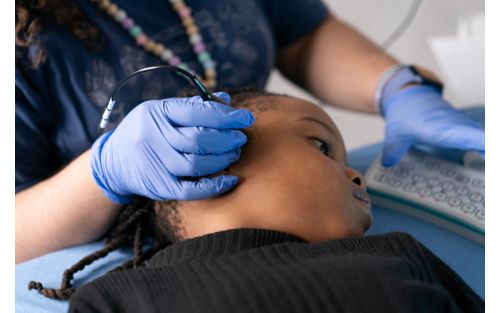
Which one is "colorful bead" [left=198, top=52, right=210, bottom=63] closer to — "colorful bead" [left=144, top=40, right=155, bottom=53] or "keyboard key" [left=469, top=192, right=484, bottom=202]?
"colorful bead" [left=144, top=40, right=155, bottom=53]

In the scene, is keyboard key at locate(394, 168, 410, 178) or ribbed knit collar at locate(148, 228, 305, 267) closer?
ribbed knit collar at locate(148, 228, 305, 267)

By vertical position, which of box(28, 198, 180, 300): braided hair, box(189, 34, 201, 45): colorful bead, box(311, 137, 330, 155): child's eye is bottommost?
box(28, 198, 180, 300): braided hair

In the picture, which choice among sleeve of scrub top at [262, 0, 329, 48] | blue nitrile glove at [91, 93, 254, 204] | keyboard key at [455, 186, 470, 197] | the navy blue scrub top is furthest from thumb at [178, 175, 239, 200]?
sleeve of scrub top at [262, 0, 329, 48]

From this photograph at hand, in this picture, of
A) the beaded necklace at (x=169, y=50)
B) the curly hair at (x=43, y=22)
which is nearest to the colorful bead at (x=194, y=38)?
the beaded necklace at (x=169, y=50)

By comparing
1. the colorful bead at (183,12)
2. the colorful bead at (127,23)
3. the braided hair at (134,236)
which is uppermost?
the colorful bead at (183,12)

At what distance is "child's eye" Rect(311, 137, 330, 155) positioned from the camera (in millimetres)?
910

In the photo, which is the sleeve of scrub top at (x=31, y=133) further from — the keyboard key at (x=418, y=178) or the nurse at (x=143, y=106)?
the keyboard key at (x=418, y=178)

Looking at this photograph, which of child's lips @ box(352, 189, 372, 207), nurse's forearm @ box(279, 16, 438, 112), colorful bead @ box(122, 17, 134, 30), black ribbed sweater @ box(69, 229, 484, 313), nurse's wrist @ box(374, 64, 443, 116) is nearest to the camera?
black ribbed sweater @ box(69, 229, 484, 313)

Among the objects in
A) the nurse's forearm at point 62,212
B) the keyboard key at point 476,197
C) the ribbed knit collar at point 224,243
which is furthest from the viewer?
the keyboard key at point 476,197

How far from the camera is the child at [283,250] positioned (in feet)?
2.11

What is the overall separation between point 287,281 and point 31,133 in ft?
2.29

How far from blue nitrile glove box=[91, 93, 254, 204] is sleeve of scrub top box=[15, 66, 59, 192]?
33 centimetres

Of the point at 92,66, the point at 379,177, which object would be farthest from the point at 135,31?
the point at 379,177

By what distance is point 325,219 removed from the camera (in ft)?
2.66
